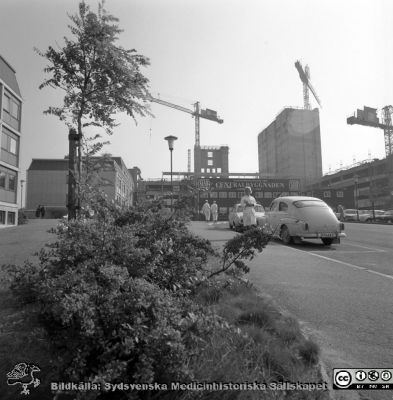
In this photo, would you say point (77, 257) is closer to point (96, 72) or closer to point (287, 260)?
point (96, 72)

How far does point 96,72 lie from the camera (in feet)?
16.8

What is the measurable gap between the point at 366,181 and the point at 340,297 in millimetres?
Answer: 92140

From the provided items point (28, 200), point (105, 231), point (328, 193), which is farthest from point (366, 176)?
point (105, 231)

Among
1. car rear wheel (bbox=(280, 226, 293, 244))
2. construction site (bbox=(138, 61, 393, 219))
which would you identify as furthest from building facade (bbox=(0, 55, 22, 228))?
car rear wheel (bbox=(280, 226, 293, 244))

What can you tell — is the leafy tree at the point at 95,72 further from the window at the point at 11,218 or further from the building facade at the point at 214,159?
the building facade at the point at 214,159

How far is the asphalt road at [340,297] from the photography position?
3127 millimetres

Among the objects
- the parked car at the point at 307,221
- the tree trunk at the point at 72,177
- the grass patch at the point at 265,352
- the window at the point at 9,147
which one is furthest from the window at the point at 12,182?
the grass patch at the point at 265,352

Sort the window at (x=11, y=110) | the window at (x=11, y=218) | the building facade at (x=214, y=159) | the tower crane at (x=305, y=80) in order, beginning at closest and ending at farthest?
1. the window at (x=11, y=110)
2. the window at (x=11, y=218)
3. the tower crane at (x=305, y=80)
4. the building facade at (x=214, y=159)

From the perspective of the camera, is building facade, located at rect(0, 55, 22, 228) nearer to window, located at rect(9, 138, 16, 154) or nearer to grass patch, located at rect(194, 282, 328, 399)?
window, located at rect(9, 138, 16, 154)

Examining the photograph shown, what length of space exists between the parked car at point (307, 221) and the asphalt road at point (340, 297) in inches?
61.8

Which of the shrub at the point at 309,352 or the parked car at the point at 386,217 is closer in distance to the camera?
the shrub at the point at 309,352

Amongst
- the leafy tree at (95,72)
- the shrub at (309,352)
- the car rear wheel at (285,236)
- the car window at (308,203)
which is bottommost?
the shrub at (309,352)

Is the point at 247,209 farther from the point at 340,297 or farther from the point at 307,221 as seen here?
the point at 340,297

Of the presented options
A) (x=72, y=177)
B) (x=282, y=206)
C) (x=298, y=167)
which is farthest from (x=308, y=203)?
(x=298, y=167)
